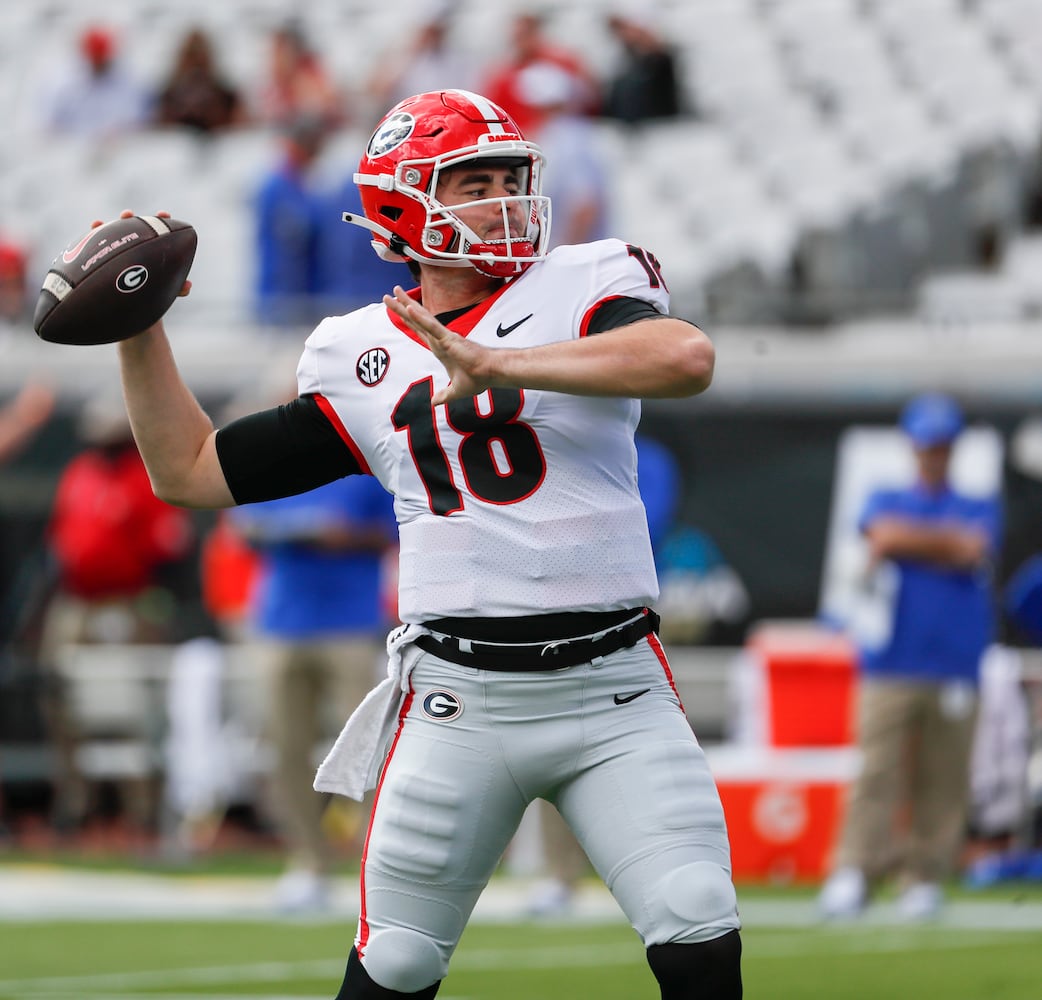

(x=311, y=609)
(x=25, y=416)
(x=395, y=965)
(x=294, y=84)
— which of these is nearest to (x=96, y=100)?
(x=294, y=84)

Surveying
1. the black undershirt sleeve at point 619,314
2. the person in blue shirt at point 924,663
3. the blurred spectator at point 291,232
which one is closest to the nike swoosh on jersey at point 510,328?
the black undershirt sleeve at point 619,314

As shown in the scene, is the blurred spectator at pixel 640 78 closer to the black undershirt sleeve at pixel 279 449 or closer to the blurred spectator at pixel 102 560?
the blurred spectator at pixel 102 560

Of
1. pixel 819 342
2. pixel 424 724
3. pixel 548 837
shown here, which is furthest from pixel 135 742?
pixel 424 724

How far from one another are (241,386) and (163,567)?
955 millimetres

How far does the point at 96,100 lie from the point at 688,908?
11.3m

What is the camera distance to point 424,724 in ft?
11.5

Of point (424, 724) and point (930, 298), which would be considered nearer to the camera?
point (424, 724)

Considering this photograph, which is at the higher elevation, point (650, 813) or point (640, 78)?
point (650, 813)

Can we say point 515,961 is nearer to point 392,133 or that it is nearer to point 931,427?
point 931,427

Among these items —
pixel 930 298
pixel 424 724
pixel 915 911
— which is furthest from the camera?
pixel 930 298

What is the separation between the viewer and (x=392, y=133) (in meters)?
3.65

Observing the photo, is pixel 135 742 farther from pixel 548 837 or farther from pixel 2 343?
pixel 548 837

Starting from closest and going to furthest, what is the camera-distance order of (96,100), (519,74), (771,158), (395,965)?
1. (395,965)
2. (519,74)
3. (771,158)
4. (96,100)

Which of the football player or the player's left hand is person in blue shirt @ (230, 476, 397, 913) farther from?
the player's left hand
